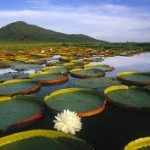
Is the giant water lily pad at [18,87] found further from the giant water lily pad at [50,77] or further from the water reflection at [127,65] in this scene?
the water reflection at [127,65]

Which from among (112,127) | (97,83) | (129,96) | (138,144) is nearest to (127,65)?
(97,83)

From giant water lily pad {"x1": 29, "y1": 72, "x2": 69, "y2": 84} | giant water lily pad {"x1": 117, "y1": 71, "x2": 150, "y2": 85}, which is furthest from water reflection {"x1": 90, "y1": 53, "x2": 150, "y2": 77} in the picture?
giant water lily pad {"x1": 29, "y1": 72, "x2": 69, "y2": 84}

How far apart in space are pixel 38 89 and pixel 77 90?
5.32ft

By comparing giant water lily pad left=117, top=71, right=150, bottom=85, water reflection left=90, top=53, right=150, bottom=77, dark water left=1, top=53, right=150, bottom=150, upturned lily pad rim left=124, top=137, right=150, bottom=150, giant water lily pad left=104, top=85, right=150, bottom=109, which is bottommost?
water reflection left=90, top=53, right=150, bottom=77

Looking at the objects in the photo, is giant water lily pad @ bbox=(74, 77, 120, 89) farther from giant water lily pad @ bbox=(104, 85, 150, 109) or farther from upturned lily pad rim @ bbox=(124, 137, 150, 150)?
upturned lily pad rim @ bbox=(124, 137, 150, 150)

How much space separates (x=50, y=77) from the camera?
10789 millimetres

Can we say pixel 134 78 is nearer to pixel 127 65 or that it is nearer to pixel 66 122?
pixel 127 65

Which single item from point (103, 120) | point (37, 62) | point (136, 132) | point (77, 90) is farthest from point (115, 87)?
point (37, 62)

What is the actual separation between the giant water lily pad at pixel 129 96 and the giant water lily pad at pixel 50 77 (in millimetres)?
2600

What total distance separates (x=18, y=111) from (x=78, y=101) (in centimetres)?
157

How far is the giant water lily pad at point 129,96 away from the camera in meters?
6.90

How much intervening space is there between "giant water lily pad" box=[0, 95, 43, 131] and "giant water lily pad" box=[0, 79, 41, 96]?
3.41 feet

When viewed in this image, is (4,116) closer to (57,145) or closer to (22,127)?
(22,127)

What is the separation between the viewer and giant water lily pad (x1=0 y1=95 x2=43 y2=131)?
5.80 meters
